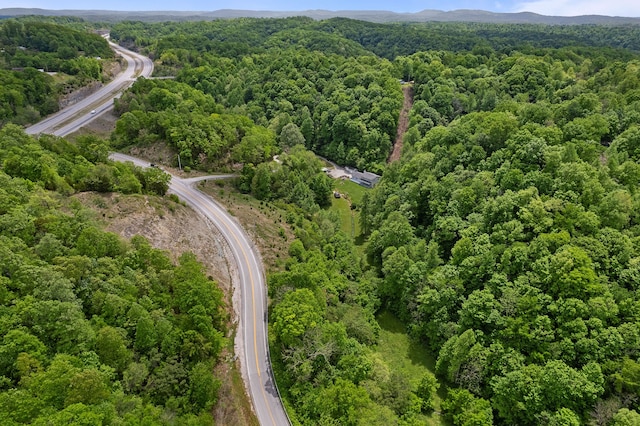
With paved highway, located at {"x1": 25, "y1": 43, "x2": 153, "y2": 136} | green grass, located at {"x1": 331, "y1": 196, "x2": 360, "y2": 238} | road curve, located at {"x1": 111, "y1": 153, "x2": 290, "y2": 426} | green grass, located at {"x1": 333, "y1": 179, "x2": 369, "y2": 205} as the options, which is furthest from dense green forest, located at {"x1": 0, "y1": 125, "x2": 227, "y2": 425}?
green grass, located at {"x1": 333, "y1": 179, "x2": 369, "y2": 205}

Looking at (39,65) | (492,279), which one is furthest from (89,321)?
(39,65)

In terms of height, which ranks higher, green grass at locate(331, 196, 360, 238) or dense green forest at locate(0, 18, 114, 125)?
dense green forest at locate(0, 18, 114, 125)

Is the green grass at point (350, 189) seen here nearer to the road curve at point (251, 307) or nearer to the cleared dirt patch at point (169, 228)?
the road curve at point (251, 307)

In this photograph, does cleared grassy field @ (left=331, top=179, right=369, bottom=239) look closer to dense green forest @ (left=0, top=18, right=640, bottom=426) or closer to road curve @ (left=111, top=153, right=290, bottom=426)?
dense green forest @ (left=0, top=18, right=640, bottom=426)

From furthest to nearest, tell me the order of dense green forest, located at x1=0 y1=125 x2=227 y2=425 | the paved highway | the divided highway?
the paved highway, the divided highway, dense green forest, located at x1=0 y1=125 x2=227 y2=425

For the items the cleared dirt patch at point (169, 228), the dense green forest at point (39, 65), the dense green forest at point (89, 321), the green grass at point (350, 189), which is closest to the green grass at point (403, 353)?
the cleared dirt patch at point (169, 228)

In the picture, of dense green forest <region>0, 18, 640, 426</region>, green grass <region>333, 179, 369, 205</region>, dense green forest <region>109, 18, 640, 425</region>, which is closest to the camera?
dense green forest <region>0, 18, 640, 426</region>
